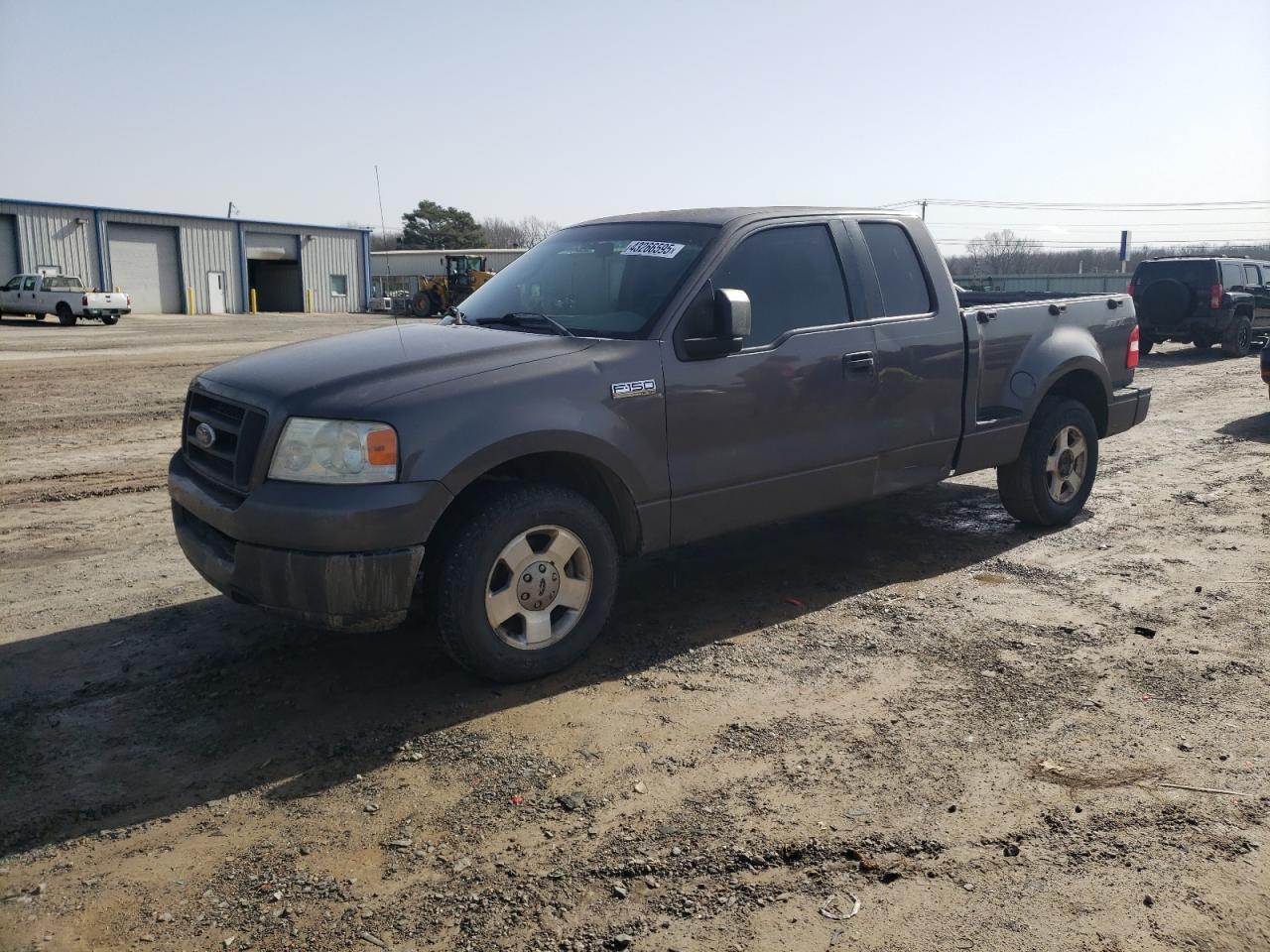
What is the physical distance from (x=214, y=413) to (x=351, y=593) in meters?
1.23

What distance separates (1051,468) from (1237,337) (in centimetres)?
1571

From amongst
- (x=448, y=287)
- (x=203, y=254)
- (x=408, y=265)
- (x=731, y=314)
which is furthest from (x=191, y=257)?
(x=731, y=314)

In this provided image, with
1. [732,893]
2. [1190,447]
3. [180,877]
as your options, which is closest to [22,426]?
[180,877]

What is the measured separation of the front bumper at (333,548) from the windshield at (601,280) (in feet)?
4.54

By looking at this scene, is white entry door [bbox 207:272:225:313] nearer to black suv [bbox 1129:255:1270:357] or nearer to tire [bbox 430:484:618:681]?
black suv [bbox 1129:255:1270:357]

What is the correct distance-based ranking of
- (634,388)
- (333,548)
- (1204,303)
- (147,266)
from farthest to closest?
(147,266) → (1204,303) → (634,388) → (333,548)

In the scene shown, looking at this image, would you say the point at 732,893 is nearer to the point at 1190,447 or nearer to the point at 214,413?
the point at 214,413

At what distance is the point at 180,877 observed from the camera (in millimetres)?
3049

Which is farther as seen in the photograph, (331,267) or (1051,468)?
(331,267)

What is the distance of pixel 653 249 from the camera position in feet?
17.0

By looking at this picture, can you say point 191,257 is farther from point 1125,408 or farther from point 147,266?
point 1125,408

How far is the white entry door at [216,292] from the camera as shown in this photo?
51.5m

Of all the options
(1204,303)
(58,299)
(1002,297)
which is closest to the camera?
(1002,297)

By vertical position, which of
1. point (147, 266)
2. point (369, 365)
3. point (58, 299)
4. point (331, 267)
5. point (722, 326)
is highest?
point (331, 267)
